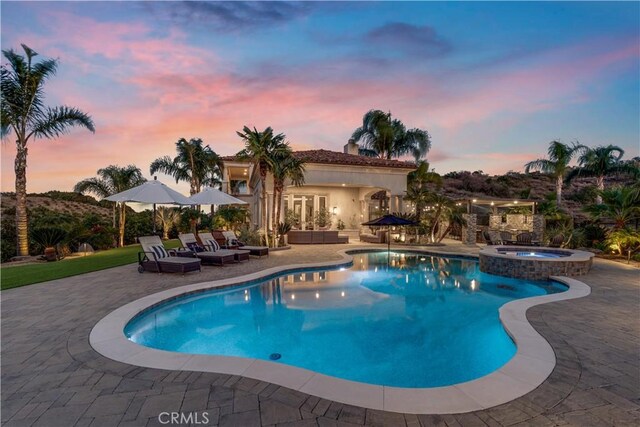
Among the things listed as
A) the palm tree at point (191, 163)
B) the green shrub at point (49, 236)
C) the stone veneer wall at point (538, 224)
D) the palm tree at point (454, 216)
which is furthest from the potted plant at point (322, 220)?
the palm tree at point (191, 163)

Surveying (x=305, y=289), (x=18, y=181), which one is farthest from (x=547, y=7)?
(x=18, y=181)

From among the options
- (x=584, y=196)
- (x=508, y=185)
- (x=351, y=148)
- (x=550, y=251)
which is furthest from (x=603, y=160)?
(x=508, y=185)

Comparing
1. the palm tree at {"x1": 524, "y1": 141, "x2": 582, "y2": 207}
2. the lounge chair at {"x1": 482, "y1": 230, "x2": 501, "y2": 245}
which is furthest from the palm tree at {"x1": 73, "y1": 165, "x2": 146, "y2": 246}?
the palm tree at {"x1": 524, "y1": 141, "x2": 582, "y2": 207}

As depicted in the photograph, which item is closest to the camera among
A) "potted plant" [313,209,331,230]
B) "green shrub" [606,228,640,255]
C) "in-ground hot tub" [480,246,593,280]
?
"in-ground hot tub" [480,246,593,280]

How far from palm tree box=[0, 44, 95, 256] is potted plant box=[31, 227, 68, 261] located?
1.05 meters

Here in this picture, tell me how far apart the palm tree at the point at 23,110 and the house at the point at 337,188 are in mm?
10318

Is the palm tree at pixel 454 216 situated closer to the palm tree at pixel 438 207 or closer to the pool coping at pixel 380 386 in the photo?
the palm tree at pixel 438 207

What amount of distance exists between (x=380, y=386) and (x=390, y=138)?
32.1 metres

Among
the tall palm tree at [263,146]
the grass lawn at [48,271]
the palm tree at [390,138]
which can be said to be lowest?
the grass lawn at [48,271]

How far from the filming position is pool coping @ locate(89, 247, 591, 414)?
3.05m

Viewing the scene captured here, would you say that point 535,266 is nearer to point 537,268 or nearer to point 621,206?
point 537,268

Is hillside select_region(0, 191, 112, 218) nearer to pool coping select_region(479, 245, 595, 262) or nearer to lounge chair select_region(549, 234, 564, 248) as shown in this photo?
pool coping select_region(479, 245, 595, 262)

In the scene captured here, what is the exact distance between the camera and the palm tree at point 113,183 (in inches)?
803

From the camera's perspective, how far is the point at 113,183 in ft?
69.6
